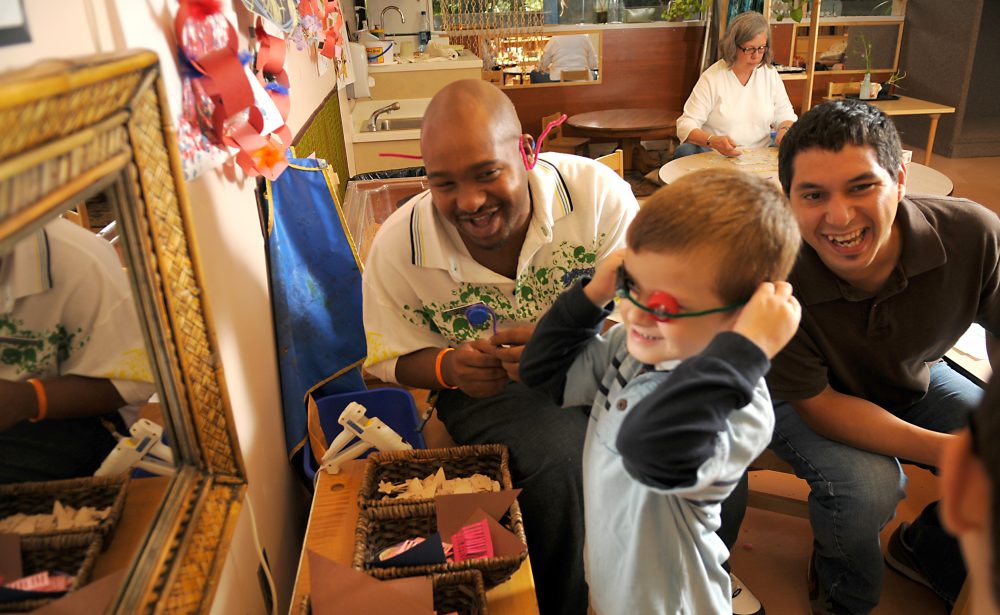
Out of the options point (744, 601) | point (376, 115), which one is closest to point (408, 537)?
point (744, 601)

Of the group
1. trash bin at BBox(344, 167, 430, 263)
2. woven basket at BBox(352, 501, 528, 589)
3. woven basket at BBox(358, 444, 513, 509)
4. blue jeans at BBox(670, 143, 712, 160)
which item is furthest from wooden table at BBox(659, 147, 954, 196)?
woven basket at BBox(352, 501, 528, 589)

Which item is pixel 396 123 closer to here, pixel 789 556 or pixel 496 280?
pixel 496 280

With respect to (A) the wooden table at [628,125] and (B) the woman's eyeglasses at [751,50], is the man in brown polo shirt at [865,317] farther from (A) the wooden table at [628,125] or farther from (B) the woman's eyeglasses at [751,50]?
(A) the wooden table at [628,125]

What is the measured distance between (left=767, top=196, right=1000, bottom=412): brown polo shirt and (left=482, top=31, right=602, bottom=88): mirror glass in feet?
16.3

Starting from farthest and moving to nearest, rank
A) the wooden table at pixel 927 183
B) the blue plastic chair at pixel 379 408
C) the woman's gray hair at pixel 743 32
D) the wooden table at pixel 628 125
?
1. the wooden table at pixel 628 125
2. the woman's gray hair at pixel 743 32
3. the wooden table at pixel 927 183
4. the blue plastic chair at pixel 379 408

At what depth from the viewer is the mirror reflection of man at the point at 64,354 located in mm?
631

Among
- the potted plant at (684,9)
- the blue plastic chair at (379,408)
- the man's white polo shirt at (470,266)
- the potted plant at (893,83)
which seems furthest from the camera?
the potted plant at (684,9)

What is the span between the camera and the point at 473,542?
1.24m

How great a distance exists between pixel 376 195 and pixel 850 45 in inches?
211

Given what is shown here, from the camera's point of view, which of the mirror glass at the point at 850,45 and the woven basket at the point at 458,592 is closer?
the woven basket at the point at 458,592

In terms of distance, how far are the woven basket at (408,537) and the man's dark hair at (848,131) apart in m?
0.95

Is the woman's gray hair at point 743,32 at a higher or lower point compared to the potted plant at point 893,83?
higher

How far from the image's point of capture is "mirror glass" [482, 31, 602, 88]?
237 inches

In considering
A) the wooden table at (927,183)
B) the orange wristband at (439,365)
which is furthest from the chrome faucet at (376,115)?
the wooden table at (927,183)
